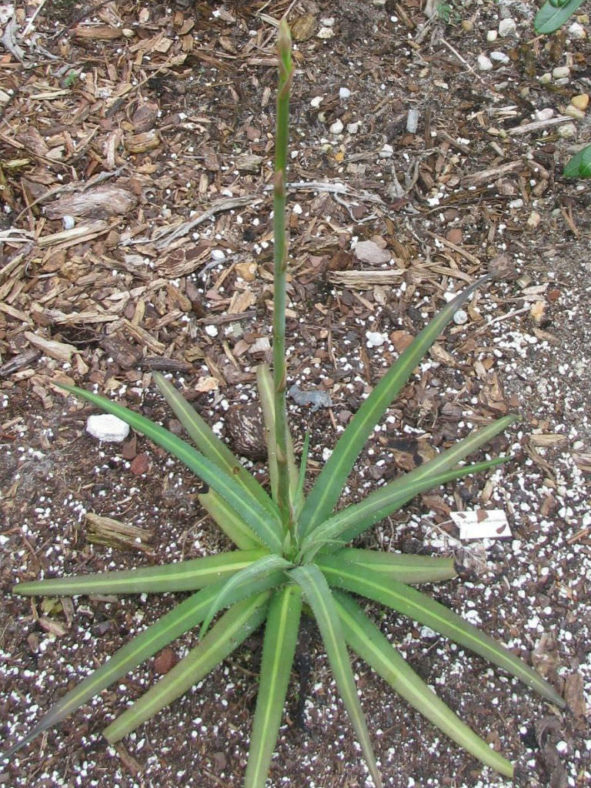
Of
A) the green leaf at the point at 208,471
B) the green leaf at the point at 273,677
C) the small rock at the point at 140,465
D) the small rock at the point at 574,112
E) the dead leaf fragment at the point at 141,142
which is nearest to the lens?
the green leaf at the point at 273,677

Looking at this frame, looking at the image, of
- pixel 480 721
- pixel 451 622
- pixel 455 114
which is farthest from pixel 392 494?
pixel 455 114

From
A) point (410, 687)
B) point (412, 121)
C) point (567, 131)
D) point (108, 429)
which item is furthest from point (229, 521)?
point (567, 131)

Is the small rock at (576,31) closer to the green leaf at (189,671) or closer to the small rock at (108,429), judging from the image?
the small rock at (108,429)

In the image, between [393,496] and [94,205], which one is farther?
[94,205]

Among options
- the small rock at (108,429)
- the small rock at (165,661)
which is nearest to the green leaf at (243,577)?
the small rock at (165,661)

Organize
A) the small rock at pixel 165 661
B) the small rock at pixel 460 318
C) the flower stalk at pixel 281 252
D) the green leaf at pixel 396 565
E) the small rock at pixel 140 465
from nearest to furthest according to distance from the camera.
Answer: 1. the flower stalk at pixel 281 252
2. the green leaf at pixel 396 565
3. the small rock at pixel 165 661
4. the small rock at pixel 140 465
5. the small rock at pixel 460 318

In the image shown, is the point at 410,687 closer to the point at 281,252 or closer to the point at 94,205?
the point at 281,252
